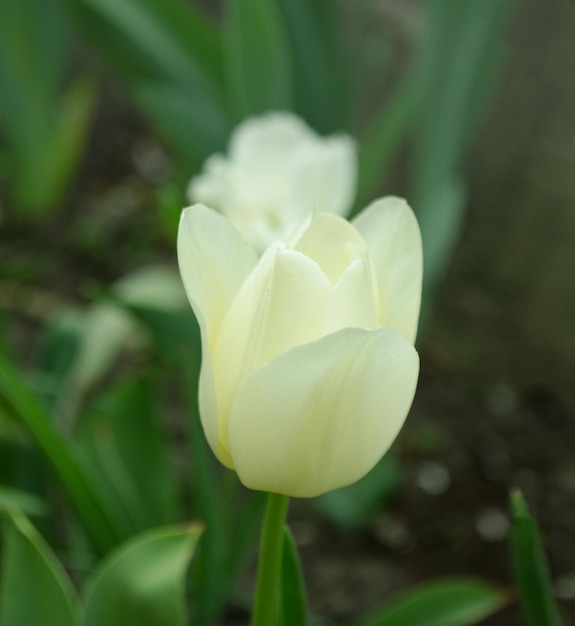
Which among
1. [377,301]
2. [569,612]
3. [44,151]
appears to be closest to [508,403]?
[569,612]

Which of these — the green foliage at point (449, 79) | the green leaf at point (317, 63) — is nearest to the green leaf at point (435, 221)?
the green foliage at point (449, 79)

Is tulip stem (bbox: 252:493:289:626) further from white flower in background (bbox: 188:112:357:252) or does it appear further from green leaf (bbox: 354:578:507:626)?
white flower in background (bbox: 188:112:357:252)

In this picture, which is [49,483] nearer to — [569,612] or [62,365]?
[62,365]

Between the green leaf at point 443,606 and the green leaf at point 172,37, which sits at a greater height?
the green leaf at point 172,37

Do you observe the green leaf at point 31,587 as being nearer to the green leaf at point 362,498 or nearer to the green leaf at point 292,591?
the green leaf at point 292,591

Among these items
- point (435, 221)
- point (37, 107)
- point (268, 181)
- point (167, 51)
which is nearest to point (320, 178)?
point (268, 181)

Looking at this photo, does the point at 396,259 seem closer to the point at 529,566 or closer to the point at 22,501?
the point at 529,566
